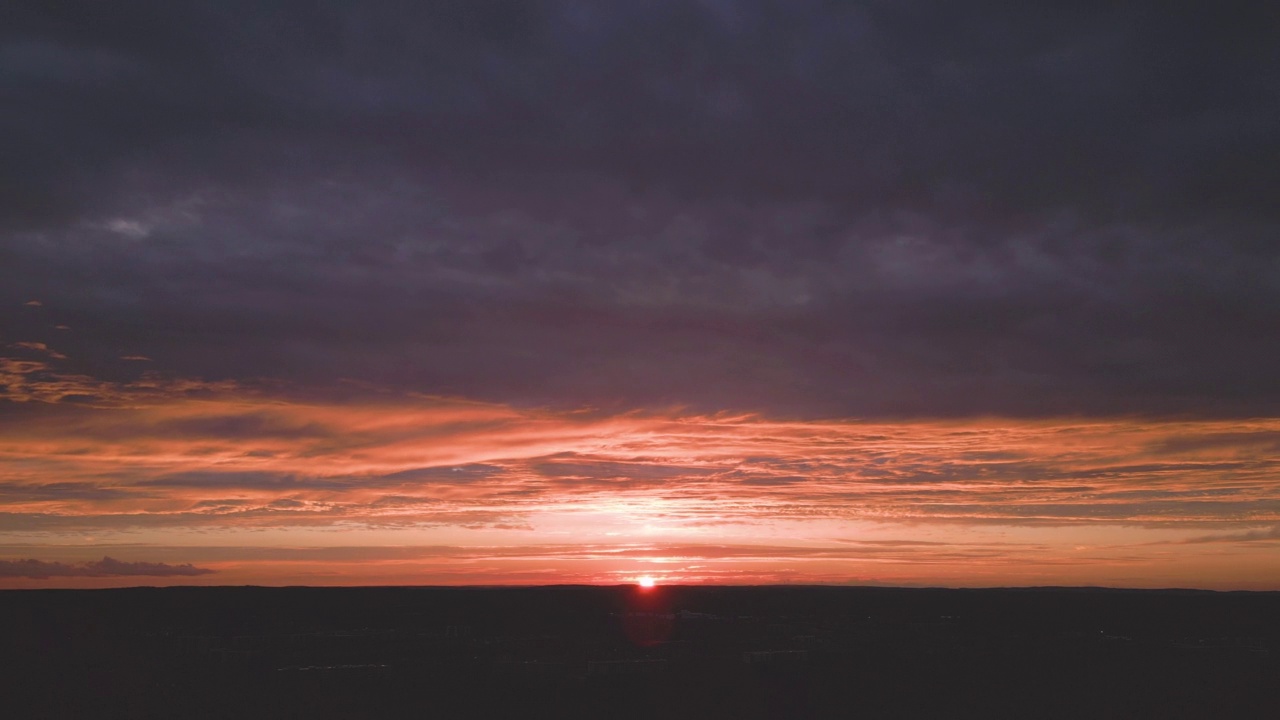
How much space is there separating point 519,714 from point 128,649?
3987cm

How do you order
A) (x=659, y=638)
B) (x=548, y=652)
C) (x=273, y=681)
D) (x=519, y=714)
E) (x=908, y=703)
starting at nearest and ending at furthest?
(x=519, y=714), (x=908, y=703), (x=273, y=681), (x=548, y=652), (x=659, y=638)

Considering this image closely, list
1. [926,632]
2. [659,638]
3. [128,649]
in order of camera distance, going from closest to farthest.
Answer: [128,649] < [659,638] < [926,632]

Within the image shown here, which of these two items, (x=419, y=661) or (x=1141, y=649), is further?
(x=1141, y=649)

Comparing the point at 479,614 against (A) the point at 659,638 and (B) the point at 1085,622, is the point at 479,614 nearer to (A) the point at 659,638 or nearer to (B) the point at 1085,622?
(A) the point at 659,638

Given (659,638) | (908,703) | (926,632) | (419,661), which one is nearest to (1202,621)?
(926,632)

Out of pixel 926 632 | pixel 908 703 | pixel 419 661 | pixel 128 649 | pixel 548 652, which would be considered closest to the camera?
pixel 908 703

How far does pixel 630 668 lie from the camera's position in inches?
1956

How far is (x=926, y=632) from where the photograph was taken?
7756 cm

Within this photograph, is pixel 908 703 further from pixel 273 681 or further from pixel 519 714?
pixel 273 681

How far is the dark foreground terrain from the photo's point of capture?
38625mm

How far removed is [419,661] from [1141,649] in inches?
2020

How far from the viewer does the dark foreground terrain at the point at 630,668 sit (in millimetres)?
38625

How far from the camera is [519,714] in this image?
36719mm

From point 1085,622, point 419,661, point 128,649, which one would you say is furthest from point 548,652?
point 1085,622
